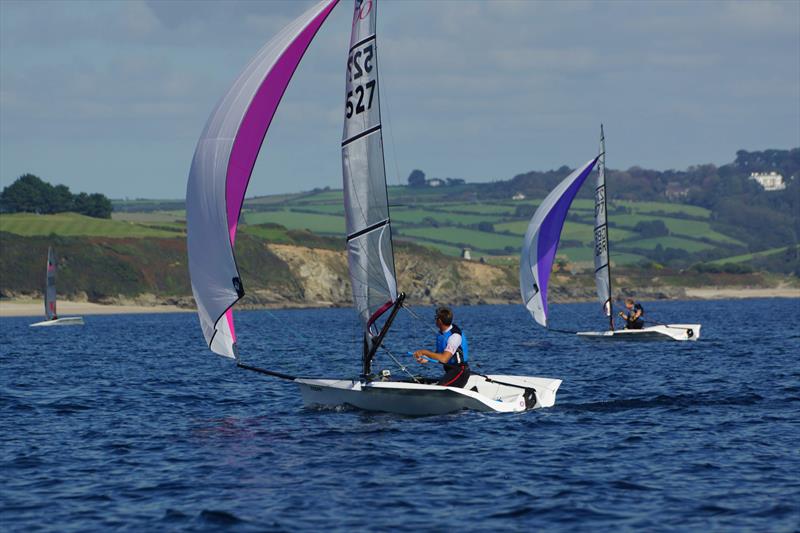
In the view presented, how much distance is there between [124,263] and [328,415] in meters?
107

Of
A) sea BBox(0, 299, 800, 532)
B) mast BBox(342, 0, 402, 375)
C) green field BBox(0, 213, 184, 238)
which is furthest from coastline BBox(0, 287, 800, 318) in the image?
mast BBox(342, 0, 402, 375)

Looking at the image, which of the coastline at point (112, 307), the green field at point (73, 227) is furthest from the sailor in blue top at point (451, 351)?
the green field at point (73, 227)

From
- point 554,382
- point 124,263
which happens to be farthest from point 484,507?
point 124,263

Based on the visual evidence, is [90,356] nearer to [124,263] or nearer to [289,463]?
[289,463]

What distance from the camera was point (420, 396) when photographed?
73.3ft

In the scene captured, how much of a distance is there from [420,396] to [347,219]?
3739 millimetres

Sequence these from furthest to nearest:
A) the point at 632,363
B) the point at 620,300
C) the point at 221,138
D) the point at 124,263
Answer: the point at 620,300, the point at 124,263, the point at 632,363, the point at 221,138

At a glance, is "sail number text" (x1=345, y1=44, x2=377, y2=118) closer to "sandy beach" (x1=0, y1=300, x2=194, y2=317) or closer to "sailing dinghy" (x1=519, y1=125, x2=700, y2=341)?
"sailing dinghy" (x1=519, y1=125, x2=700, y2=341)

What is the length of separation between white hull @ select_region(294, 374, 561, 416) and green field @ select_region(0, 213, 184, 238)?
114 metres

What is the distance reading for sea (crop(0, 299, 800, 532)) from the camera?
49.3 ft

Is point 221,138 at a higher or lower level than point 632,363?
higher

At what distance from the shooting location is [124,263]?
127 m

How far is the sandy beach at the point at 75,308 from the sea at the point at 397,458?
255 feet

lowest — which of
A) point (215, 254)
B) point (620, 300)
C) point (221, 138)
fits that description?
point (620, 300)
